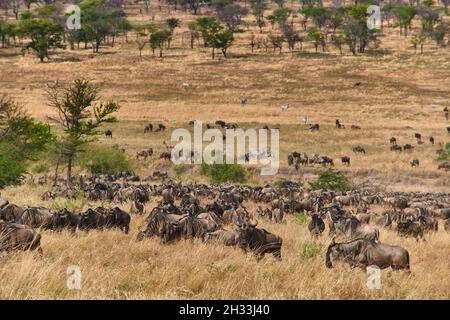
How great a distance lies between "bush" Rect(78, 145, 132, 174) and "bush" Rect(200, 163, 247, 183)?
661 cm

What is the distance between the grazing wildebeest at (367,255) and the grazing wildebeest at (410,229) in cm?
731

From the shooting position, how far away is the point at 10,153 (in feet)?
101

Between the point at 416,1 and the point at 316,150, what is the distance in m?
150

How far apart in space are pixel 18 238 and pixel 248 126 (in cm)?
5465

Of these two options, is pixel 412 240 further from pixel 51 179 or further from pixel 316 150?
pixel 316 150

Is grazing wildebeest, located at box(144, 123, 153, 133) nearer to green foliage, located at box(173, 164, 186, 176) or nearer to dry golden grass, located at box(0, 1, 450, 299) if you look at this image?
dry golden grass, located at box(0, 1, 450, 299)

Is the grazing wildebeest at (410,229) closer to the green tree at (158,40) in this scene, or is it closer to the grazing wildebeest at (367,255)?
the grazing wildebeest at (367,255)

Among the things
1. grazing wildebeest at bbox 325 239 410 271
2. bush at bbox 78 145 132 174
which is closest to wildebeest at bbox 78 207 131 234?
grazing wildebeest at bbox 325 239 410 271

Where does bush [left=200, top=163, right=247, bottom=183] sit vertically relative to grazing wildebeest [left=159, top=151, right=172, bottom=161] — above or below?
below

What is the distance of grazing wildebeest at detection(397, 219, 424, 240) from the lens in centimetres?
1678

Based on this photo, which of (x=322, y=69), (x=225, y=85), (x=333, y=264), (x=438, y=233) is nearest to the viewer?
(x=333, y=264)

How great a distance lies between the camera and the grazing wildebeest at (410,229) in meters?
16.8

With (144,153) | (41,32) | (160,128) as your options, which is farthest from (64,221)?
(41,32)
